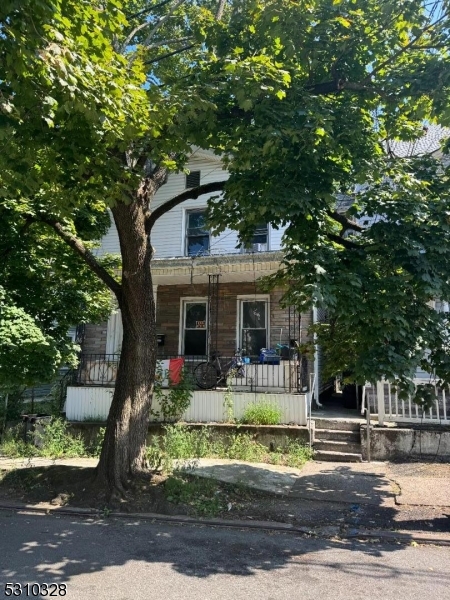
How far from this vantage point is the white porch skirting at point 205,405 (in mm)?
9320

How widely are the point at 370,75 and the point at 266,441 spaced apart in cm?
672

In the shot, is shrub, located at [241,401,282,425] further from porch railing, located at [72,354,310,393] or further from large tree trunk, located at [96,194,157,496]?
large tree trunk, located at [96,194,157,496]

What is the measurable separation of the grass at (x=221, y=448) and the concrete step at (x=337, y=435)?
0.58 meters

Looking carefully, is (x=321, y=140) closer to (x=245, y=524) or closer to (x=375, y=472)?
(x=245, y=524)

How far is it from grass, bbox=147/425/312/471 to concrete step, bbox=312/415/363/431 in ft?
2.90

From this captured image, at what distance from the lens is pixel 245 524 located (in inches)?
218

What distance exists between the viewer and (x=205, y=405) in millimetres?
10000

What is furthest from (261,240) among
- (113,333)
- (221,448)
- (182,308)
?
(221,448)

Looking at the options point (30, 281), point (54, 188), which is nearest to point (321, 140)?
point (54, 188)

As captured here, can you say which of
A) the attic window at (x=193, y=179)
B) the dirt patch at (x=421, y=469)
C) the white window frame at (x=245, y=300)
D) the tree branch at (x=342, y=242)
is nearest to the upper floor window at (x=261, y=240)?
the white window frame at (x=245, y=300)

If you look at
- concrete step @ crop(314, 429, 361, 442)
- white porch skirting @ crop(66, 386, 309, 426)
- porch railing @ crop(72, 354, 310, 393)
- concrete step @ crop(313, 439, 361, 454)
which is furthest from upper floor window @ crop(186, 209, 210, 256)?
concrete step @ crop(313, 439, 361, 454)


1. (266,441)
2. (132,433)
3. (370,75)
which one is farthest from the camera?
(266,441)

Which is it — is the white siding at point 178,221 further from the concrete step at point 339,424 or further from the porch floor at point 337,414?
the concrete step at point 339,424

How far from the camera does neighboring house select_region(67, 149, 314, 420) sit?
35.3 ft
